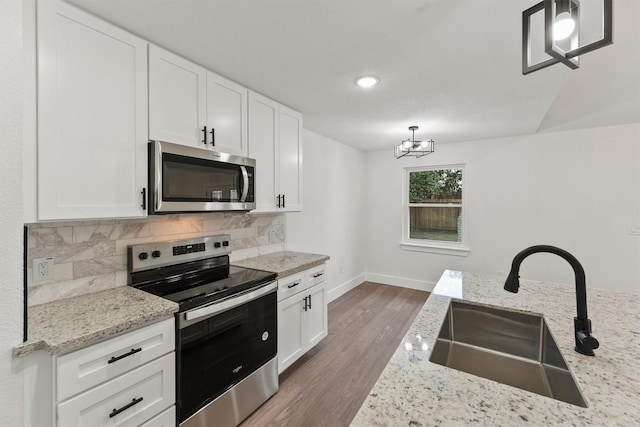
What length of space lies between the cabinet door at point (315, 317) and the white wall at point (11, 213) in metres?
1.74

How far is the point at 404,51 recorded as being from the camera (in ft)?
5.69

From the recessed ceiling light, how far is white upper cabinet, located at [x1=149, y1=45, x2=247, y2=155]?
0.89 meters

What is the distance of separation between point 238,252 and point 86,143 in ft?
4.72

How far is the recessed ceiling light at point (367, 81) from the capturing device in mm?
2086

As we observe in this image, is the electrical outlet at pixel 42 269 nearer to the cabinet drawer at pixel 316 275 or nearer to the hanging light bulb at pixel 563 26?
the cabinet drawer at pixel 316 275

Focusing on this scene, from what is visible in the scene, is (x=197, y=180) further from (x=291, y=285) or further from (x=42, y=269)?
(x=291, y=285)

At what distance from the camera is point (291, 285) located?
2307 mm

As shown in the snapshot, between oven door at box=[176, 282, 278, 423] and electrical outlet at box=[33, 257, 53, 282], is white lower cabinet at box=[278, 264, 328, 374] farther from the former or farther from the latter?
electrical outlet at box=[33, 257, 53, 282]

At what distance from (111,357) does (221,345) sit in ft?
1.94

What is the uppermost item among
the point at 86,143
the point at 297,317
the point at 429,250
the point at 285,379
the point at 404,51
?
→ the point at 404,51

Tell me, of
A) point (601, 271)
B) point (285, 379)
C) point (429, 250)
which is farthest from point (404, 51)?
point (601, 271)

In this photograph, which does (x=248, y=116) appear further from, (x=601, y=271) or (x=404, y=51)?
(x=601, y=271)

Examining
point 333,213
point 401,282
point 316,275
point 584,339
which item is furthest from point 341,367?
point 401,282

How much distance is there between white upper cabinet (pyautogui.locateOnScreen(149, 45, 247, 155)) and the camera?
1.67 m
